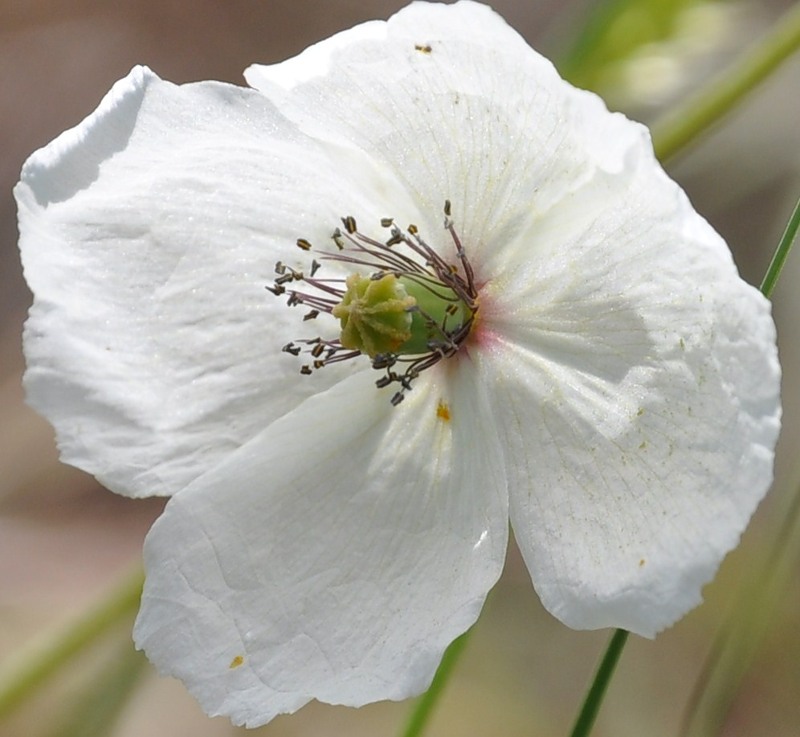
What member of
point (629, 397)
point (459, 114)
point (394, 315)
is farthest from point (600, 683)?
point (459, 114)

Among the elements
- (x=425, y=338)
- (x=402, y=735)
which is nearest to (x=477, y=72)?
(x=425, y=338)

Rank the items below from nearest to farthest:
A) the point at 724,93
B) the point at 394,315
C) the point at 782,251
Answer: the point at 782,251, the point at 394,315, the point at 724,93

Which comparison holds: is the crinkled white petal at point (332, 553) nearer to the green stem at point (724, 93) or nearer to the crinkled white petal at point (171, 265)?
the crinkled white petal at point (171, 265)

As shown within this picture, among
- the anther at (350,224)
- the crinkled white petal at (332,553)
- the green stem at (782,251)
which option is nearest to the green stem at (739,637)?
the green stem at (782,251)

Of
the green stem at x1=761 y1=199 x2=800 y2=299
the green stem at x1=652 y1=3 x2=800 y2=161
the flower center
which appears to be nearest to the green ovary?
the flower center

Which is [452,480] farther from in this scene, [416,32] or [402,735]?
[416,32]

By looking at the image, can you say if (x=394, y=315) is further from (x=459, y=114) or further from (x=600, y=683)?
(x=600, y=683)
